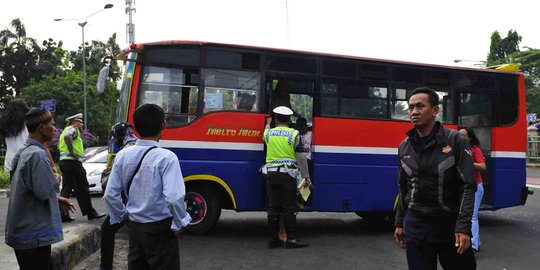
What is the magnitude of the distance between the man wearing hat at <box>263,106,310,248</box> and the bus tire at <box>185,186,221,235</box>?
978 millimetres

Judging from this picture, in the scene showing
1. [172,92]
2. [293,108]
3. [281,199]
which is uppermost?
[172,92]

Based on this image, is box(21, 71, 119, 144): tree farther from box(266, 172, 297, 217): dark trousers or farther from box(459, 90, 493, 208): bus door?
box(266, 172, 297, 217): dark trousers

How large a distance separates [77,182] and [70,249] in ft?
9.58

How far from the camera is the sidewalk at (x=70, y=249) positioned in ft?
14.9

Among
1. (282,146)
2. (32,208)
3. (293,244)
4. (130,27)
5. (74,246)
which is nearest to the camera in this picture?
(32,208)

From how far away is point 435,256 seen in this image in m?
3.38

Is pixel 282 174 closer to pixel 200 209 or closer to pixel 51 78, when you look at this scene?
pixel 200 209

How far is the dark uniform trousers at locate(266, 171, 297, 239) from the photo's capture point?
20.8 ft

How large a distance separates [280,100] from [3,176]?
416 inches

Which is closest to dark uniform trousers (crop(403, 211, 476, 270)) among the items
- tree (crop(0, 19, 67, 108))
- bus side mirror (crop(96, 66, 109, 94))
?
bus side mirror (crop(96, 66, 109, 94))

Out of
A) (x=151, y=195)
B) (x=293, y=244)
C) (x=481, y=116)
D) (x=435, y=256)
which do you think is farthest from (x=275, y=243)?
(x=481, y=116)

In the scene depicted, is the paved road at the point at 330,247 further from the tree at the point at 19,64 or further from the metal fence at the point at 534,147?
the tree at the point at 19,64

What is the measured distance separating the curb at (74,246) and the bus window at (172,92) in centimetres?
177

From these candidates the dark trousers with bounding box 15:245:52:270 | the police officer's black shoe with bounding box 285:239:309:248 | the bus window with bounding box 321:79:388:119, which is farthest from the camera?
the bus window with bounding box 321:79:388:119
